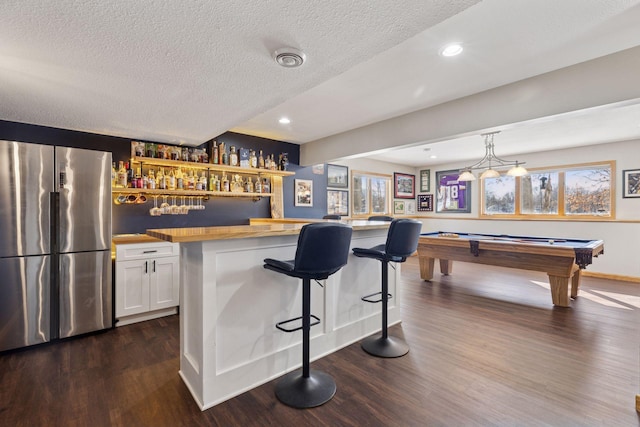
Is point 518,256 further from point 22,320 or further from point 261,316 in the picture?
point 22,320

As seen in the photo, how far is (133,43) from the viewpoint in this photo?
1685mm

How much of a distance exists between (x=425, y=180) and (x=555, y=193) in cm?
290

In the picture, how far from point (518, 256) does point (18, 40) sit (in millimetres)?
4974

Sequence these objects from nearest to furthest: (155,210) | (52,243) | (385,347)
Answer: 1. (385,347)
2. (52,243)
3. (155,210)

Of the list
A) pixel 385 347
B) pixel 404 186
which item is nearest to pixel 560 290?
pixel 385 347

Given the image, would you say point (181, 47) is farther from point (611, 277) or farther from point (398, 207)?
point (611, 277)

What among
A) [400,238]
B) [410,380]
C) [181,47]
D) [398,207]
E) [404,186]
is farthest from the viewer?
[404,186]

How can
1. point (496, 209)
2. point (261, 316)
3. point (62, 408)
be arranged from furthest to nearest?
point (496, 209) < point (261, 316) < point (62, 408)

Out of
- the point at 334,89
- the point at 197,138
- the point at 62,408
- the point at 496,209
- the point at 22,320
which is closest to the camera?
the point at 62,408

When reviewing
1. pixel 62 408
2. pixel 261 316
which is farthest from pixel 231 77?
pixel 62 408

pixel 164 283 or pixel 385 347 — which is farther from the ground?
pixel 164 283

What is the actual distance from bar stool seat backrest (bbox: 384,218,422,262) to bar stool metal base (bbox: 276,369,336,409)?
3.40ft

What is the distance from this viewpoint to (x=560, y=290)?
143 inches

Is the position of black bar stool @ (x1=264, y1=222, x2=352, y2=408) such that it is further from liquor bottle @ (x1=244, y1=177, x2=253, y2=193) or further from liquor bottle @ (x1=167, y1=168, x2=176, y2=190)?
liquor bottle @ (x1=244, y1=177, x2=253, y2=193)
